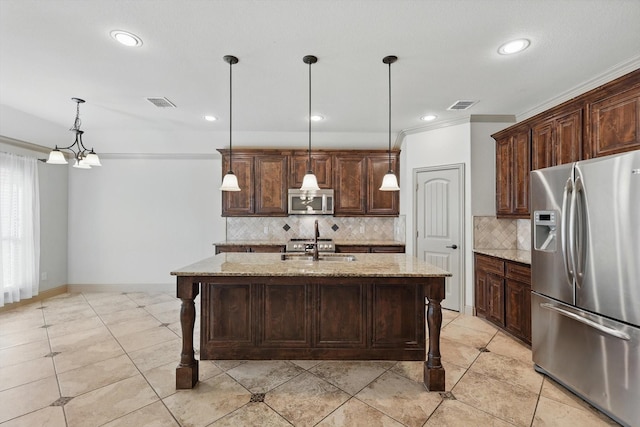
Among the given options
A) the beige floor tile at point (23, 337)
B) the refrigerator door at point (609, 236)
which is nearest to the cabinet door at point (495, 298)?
the refrigerator door at point (609, 236)

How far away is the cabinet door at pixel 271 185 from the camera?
4887 mm

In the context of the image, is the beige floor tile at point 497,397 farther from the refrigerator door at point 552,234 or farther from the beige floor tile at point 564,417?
the refrigerator door at point 552,234

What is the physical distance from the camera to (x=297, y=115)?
419 centimetres

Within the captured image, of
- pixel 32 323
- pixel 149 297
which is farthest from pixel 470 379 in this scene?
pixel 32 323

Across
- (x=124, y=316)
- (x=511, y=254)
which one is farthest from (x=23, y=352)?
(x=511, y=254)

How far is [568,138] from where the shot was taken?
2.79 metres

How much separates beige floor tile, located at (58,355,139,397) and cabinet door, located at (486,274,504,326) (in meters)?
3.92

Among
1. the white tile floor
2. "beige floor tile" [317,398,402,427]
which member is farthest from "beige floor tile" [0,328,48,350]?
"beige floor tile" [317,398,402,427]

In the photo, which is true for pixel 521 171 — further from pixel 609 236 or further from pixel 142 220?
pixel 142 220

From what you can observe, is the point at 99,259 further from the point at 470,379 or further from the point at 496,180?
the point at 496,180

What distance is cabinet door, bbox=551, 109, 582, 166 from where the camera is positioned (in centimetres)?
266

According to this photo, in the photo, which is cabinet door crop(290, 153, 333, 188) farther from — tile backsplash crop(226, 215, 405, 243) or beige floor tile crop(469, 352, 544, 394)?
beige floor tile crop(469, 352, 544, 394)

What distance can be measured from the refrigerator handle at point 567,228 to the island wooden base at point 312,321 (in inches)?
44.0

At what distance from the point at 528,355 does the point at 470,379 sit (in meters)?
0.92
